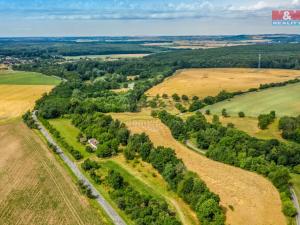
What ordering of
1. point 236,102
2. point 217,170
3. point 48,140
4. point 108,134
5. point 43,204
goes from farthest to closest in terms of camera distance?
point 236,102
point 48,140
point 108,134
point 217,170
point 43,204

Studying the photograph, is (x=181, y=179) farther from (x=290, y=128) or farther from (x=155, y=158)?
(x=290, y=128)

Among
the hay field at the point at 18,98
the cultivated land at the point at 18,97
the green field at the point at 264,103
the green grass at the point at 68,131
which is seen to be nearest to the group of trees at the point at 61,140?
the green grass at the point at 68,131

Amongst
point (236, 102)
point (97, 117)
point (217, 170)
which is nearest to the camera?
point (217, 170)

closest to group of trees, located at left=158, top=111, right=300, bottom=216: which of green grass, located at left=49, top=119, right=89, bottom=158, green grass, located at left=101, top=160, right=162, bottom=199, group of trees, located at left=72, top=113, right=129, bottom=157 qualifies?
group of trees, located at left=72, top=113, right=129, bottom=157

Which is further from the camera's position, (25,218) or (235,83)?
(235,83)

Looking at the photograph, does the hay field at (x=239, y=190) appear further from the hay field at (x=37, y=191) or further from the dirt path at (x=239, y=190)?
the hay field at (x=37, y=191)

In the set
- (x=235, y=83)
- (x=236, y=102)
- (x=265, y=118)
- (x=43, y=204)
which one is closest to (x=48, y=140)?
(x=43, y=204)

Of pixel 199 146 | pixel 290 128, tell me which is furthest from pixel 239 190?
pixel 290 128

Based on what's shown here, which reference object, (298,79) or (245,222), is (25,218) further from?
(298,79)
